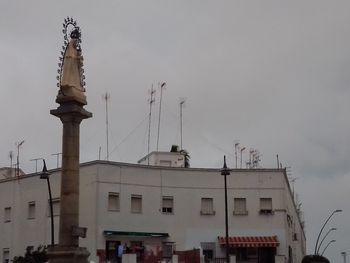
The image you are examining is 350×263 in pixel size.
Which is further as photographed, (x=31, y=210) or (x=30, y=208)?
(x=30, y=208)

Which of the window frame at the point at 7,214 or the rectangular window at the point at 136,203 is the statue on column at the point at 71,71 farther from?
the window frame at the point at 7,214

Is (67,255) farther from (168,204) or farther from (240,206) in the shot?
(240,206)

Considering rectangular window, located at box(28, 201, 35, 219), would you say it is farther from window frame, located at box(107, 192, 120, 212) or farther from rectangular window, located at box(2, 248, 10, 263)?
window frame, located at box(107, 192, 120, 212)

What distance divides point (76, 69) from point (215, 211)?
25525 mm

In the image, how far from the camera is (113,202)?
50125 mm

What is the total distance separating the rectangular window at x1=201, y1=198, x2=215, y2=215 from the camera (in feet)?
173

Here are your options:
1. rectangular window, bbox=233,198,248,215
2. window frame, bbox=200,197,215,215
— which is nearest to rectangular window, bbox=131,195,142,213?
window frame, bbox=200,197,215,215

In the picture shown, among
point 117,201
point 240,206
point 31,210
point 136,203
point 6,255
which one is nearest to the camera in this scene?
point 117,201

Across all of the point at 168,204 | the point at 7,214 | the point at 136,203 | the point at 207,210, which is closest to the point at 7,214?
→ the point at 7,214

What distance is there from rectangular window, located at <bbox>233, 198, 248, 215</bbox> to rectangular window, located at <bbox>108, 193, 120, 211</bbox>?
28.4 ft

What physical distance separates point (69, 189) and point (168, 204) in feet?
80.2

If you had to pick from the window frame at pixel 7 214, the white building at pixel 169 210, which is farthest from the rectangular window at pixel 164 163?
the window frame at pixel 7 214

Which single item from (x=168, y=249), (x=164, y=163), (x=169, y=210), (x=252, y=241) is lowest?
(x=168, y=249)

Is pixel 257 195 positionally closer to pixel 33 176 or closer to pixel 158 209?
pixel 158 209
